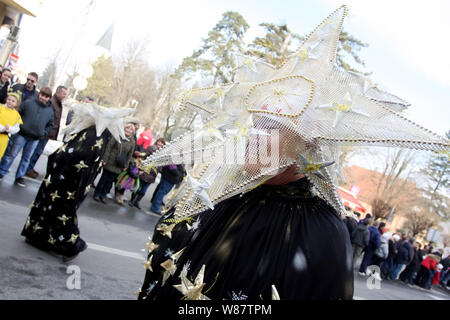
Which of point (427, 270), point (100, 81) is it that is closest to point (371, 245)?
point (427, 270)

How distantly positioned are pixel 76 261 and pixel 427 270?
14.8 meters

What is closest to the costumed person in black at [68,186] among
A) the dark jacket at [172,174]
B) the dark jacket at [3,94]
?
the dark jacket at [3,94]

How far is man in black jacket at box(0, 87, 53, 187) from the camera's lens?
22.6 feet

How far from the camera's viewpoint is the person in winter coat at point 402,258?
13648mm

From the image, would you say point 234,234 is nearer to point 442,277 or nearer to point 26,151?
point 26,151

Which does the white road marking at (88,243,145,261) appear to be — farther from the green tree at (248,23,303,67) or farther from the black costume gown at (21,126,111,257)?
the green tree at (248,23,303,67)

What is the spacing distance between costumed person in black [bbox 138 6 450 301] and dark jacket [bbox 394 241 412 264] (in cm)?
1363

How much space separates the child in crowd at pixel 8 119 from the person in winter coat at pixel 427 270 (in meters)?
15.2

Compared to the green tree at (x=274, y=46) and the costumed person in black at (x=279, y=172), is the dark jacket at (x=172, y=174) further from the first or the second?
the costumed person in black at (x=279, y=172)

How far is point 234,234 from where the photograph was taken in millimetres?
1604
